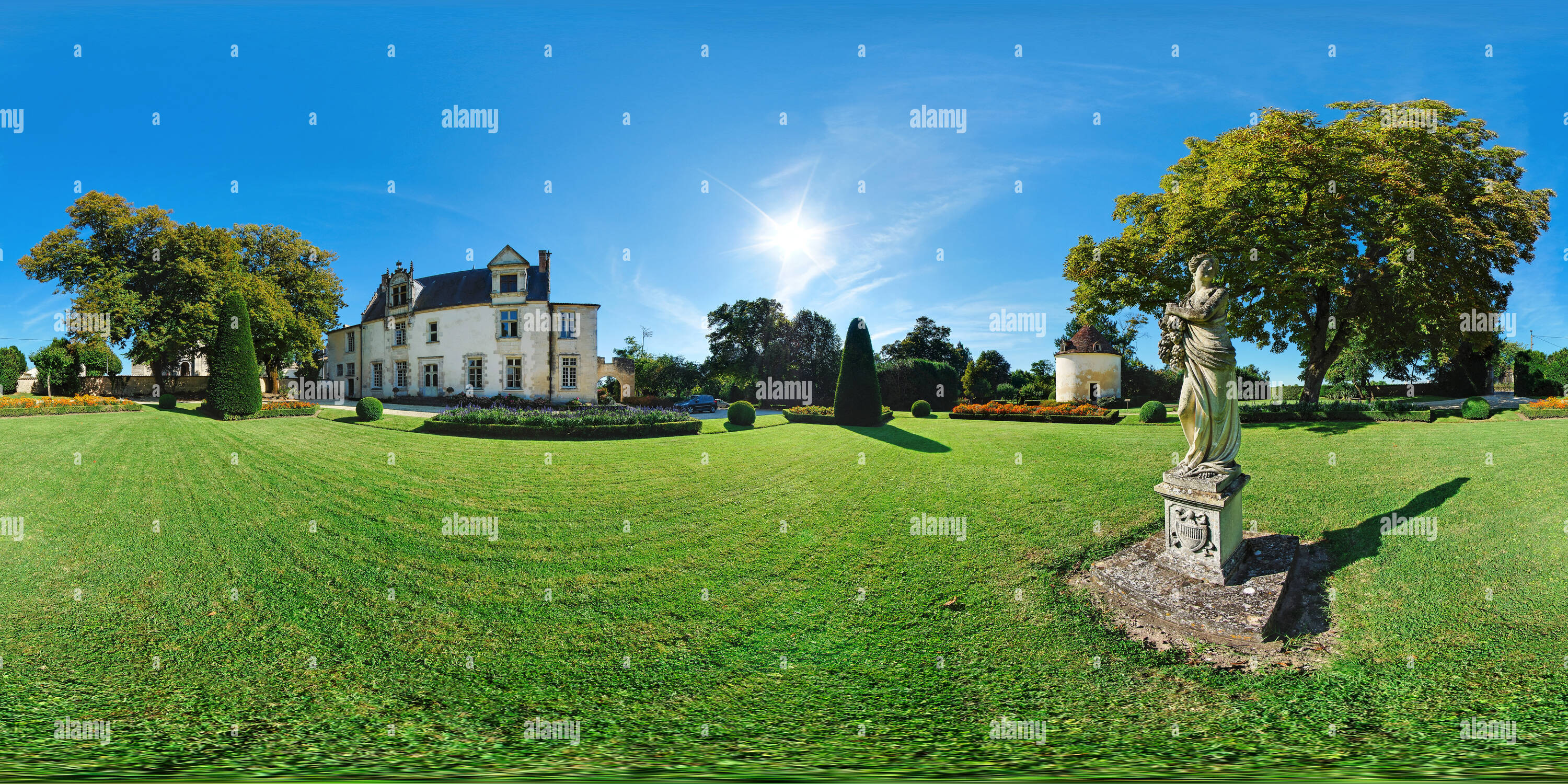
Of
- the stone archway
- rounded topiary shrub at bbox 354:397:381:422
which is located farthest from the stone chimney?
rounded topiary shrub at bbox 354:397:381:422

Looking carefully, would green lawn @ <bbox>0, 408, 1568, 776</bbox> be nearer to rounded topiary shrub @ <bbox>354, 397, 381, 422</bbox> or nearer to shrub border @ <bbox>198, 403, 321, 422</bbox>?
shrub border @ <bbox>198, 403, 321, 422</bbox>

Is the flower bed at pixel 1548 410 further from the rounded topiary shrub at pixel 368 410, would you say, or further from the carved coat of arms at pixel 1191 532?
the rounded topiary shrub at pixel 368 410

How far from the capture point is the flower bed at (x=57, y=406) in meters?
13.2

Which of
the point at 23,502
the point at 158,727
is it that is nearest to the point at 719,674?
the point at 158,727

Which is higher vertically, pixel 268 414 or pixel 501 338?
pixel 501 338

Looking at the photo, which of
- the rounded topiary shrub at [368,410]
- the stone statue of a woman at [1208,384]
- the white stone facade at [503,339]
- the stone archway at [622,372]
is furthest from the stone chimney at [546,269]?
the stone statue of a woman at [1208,384]

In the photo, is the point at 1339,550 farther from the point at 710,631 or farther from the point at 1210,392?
the point at 710,631

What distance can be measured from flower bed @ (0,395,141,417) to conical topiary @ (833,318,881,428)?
19.6 m

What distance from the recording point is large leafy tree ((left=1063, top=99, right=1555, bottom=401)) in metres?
14.8

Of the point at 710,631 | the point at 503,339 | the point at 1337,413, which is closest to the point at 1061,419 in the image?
the point at 1337,413

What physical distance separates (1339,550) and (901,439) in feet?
29.3

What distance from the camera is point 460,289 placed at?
29328 mm

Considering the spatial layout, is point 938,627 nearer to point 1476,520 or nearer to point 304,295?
point 1476,520

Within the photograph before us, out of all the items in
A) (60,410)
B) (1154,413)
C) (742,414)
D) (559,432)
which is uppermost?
(60,410)
